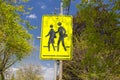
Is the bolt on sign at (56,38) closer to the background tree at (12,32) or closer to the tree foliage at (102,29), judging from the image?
the tree foliage at (102,29)

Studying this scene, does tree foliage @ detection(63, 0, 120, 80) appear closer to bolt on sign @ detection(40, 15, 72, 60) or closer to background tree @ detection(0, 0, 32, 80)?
bolt on sign @ detection(40, 15, 72, 60)

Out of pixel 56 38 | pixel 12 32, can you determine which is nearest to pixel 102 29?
pixel 56 38

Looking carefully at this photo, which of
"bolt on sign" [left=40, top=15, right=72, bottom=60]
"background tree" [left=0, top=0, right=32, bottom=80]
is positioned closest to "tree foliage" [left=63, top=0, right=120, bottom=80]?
"bolt on sign" [left=40, top=15, right=72, bottom=60]

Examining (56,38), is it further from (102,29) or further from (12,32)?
(12,32)

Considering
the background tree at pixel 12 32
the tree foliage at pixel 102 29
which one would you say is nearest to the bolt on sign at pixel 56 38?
the tree foliage at pixel 102 29

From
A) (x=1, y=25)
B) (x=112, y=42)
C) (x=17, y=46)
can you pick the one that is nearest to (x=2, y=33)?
(x=1, y=25)

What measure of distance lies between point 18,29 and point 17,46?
A: 10.4 feet

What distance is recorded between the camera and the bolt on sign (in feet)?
48.5

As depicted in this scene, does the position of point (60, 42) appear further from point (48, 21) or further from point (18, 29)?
point (18, 29)

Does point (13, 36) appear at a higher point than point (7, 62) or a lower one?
higher

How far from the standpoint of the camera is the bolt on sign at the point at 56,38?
14773mm

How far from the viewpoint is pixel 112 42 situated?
49.3 ft

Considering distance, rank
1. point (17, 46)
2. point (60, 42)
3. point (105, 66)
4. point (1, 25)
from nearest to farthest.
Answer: point (60, 42)
point (105, 66)
point (1, 25)
point (17, 46)

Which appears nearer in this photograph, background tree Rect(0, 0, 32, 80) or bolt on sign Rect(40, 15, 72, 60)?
bolt on sign Rect(40, 15, 72, 60)
